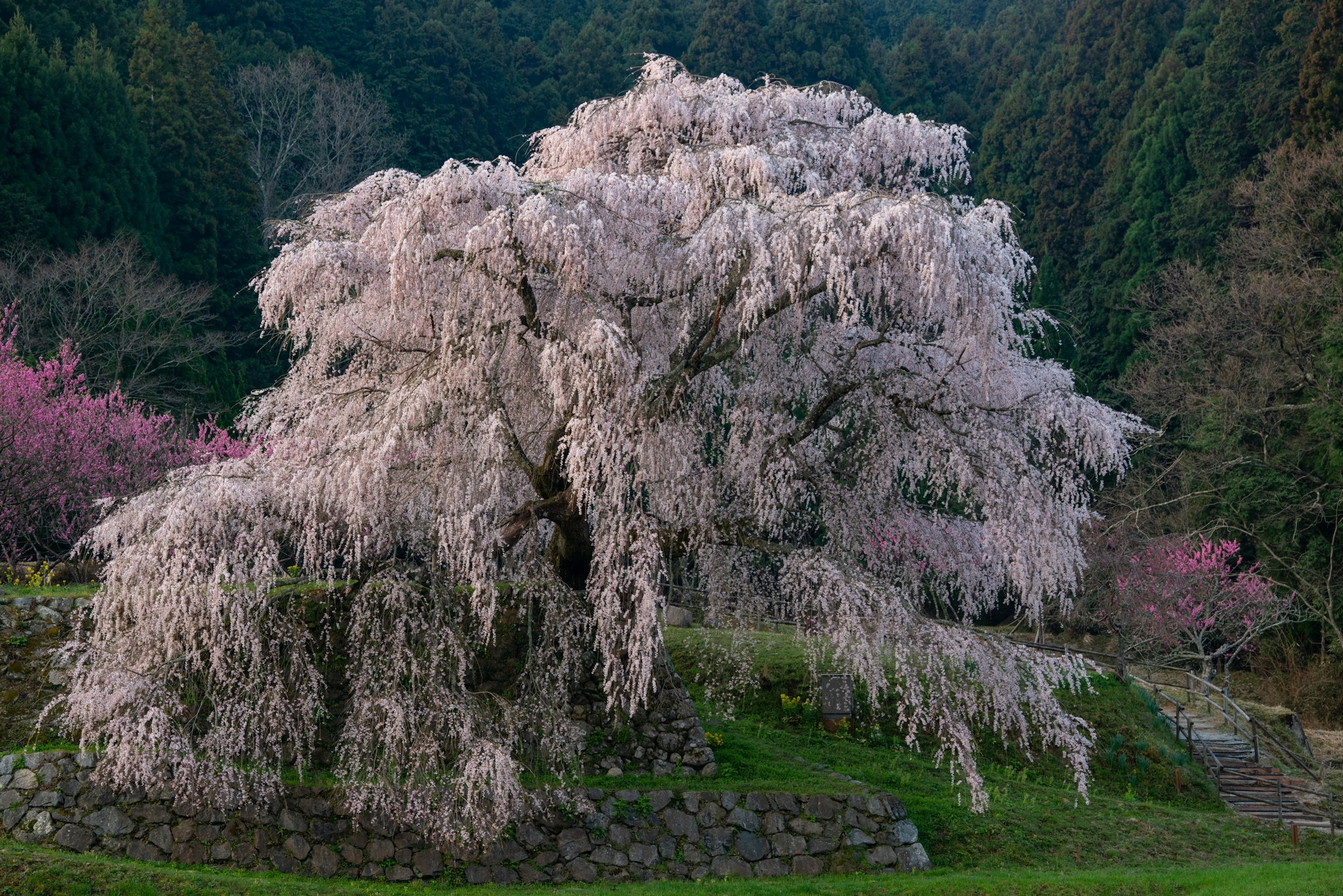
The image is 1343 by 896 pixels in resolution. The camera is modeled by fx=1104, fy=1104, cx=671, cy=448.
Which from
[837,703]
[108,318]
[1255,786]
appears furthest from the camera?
[108,318]

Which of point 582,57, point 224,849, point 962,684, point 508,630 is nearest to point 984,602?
point 962,684

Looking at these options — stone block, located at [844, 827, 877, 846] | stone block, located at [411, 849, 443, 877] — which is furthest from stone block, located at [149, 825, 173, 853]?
stone block, located at [844, 827, 877, 846]

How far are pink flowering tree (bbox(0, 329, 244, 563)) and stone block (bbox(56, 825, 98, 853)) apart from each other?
492 centimetres

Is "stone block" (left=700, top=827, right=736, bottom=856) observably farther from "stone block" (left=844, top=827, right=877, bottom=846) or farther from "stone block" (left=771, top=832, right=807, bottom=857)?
"stone block" (left=844, top=827, right=877, bottom=846)

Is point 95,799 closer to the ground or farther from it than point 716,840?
farther from it

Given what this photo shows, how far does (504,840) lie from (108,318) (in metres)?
19.0

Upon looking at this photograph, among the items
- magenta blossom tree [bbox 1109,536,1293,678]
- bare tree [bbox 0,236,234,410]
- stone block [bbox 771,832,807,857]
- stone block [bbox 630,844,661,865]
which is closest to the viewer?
stone block [bbox 630,844,661,865]

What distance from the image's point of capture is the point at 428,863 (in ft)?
30.7

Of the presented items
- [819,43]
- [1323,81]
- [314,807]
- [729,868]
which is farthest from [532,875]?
[819,43]

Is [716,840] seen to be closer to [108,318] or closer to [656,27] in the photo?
[108,318]

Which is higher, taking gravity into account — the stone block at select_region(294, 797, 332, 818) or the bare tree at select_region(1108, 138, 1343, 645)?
the bare tree at select_region(1108, 138, 1343, 645)

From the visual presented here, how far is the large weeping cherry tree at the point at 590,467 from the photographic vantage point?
886 cm

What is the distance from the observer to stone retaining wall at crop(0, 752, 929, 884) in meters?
9.13

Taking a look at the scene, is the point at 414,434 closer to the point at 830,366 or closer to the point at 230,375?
the point at 830,366
